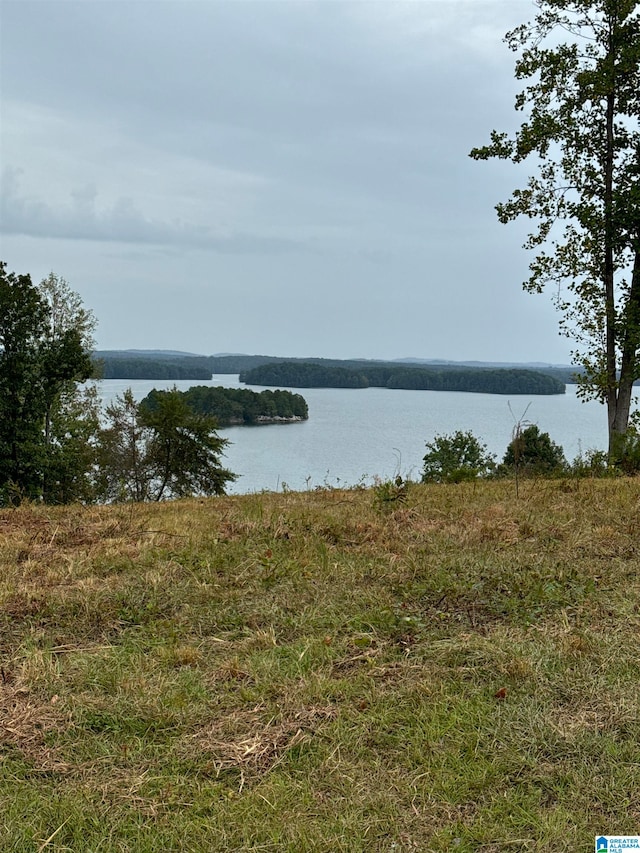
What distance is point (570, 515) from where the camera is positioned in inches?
242

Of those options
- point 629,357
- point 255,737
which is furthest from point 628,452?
point 255,737

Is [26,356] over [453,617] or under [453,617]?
over

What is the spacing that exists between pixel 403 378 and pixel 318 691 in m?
85.5

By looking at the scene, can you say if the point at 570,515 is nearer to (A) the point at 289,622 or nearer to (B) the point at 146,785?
(A) the point at 289,622


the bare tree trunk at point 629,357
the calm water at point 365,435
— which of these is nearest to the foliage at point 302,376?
the calm water at point 365,435

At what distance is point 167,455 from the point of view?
27328mm

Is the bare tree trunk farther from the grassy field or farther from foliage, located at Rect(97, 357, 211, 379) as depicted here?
foliage, located at Rect(97, 357, 211, 379)

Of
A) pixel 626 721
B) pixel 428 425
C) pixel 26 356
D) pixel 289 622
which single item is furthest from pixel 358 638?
pixel 428 425

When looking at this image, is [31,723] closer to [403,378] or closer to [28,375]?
[28,375]

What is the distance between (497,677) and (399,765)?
33.4 inches

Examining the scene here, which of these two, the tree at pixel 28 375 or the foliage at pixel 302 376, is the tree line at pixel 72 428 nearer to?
the tree at pixel 28 375

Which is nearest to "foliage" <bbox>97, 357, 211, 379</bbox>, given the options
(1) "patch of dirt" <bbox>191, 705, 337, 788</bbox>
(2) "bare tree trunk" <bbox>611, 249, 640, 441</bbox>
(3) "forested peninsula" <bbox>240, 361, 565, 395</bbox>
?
(3) "forested peninsula" <bbox>240, 361, 565, 395</bbox>

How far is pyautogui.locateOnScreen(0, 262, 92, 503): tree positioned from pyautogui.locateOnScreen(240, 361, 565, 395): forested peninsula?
47394mm

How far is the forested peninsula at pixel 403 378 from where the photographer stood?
62.7 m
